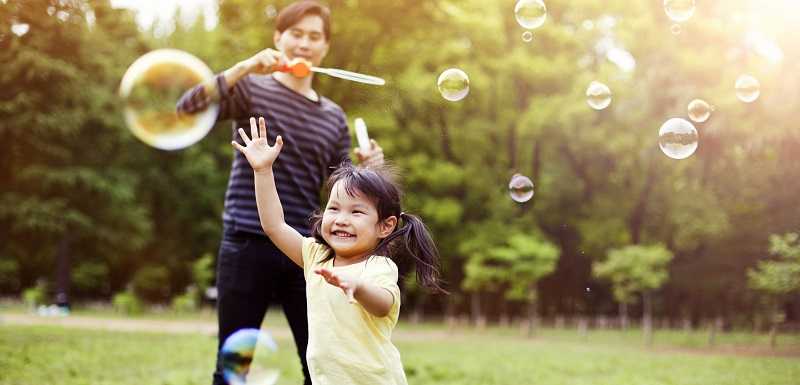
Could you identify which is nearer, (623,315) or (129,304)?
(623,315)

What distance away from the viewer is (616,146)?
76.6ft

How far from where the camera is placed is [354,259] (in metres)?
2.93

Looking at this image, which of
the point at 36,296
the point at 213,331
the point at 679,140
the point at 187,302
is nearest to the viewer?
the point at 679,140

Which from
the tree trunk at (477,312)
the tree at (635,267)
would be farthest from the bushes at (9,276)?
the tree at (635,267)

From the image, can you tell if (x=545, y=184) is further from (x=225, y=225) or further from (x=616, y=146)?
(x=225, y=225)

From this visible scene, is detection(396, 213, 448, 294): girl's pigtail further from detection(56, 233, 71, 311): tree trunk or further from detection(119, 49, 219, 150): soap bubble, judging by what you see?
detection(56, 233, 71, 311): tree trunk

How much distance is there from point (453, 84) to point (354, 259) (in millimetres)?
2629

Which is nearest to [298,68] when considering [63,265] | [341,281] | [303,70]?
[303,70]

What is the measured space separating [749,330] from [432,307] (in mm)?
11075

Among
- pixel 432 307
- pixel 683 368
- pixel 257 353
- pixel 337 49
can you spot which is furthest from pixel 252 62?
pixel 432 307

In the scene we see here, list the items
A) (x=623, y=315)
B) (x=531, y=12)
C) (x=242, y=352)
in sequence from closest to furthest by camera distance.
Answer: (x=242, y=352) < (x=531, y=12) < (x=623, y=315)

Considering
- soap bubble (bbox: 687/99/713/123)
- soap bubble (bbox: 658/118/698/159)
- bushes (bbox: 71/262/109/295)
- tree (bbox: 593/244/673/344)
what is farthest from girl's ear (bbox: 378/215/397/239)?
bushes (bbox: 71/262/109/295)

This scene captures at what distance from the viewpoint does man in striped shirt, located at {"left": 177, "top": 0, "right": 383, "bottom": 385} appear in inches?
145

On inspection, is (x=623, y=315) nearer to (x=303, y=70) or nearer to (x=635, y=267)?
(x=635, y=267)
